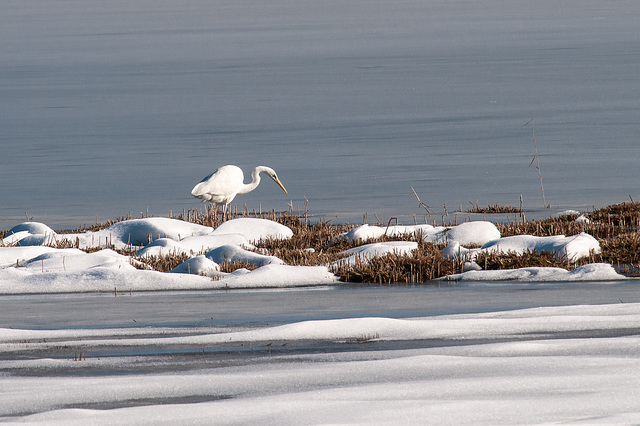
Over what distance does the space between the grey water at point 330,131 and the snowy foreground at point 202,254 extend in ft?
11.7

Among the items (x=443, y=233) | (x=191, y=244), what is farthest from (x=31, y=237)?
(x=443, y=233)

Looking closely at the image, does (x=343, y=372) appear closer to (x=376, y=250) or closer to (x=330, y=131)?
(x=376, y=250)

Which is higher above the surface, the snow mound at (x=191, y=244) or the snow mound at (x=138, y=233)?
the snow mound at (x=138, y=233)

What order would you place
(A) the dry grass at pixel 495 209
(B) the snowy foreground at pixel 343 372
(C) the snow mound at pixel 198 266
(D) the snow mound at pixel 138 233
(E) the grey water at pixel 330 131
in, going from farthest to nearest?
(E) the grey water at pixel 330 131, (A) the dry grass at pixel 495 209, (D) the snow mound at pixel 138 233, (C) the snow mound at pixel 198 266, (B) the snowy foreground at pixel 343 372

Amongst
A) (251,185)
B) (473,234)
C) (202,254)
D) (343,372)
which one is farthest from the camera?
(251,185)

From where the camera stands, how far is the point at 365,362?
674cm

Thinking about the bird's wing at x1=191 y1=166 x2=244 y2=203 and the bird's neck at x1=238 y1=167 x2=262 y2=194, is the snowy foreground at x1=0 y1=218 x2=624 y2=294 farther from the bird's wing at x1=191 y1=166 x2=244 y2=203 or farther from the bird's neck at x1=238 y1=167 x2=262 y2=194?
the bird's neck at x1=238 y1=167 x2=262 y2=194

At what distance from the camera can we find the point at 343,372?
21.4 ft

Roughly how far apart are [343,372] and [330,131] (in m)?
26.4

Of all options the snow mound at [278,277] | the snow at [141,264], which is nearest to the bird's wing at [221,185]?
the snow at [141,264]

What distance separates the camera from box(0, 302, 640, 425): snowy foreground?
5.59m

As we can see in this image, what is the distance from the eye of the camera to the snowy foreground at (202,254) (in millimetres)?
10609

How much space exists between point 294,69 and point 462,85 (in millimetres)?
16653

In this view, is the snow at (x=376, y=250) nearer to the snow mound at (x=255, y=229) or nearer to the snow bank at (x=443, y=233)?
the snow bank at (x=443, y=233)
